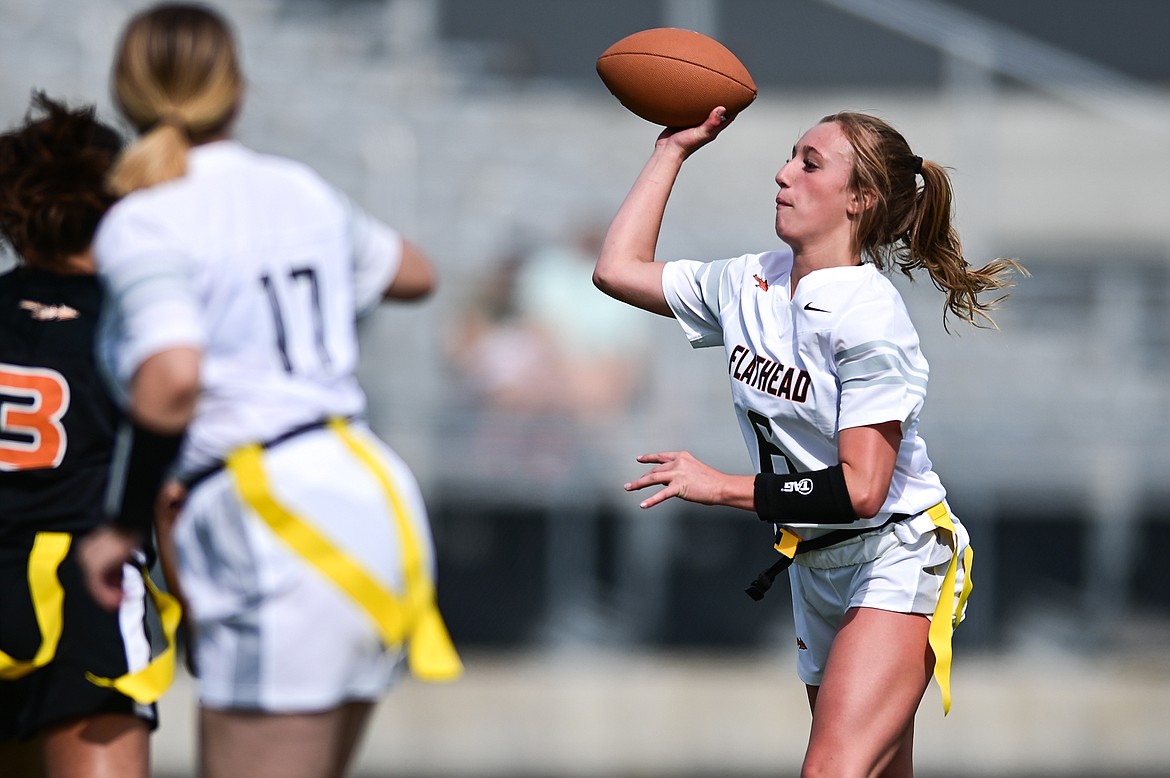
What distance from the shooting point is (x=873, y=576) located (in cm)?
341

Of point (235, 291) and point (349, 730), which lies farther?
point (349, 730)

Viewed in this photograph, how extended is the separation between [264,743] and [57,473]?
1.20 m

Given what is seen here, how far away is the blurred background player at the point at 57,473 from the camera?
11.1 feet

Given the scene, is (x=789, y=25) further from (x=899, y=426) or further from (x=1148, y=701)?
(x=899, y=426)

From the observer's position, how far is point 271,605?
250cm

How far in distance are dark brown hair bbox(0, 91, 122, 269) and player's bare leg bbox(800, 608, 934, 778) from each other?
198 centimetres

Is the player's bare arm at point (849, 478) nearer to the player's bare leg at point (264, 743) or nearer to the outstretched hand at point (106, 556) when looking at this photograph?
the player's bare leg at point (264, 743)

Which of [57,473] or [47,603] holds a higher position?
[57,473]

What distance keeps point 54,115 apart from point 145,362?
1.35 m

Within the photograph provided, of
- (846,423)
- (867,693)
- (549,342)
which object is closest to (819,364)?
(846,423)

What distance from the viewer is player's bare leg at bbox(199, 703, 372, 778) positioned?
2510 millimetres

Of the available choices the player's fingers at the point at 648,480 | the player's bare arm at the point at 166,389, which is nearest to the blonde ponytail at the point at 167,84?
the player's bare arm at the point at 166,389

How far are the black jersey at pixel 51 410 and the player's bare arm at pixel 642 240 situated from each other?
48.9 inches

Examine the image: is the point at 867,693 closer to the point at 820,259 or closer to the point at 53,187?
the point at 820,259
